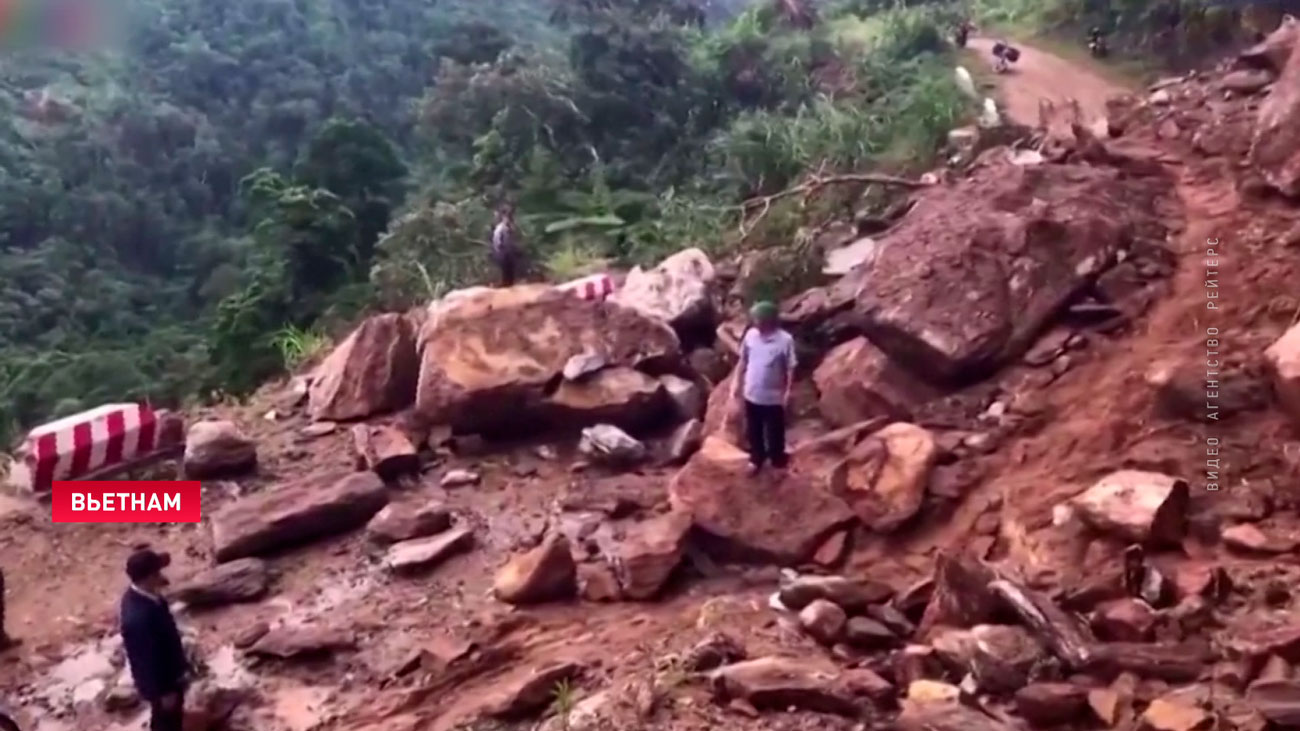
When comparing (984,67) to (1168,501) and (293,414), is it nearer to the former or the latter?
(293,414)

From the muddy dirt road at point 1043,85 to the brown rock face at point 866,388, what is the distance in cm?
828

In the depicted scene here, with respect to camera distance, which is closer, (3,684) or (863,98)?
(3,684)

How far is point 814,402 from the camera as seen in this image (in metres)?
6.88

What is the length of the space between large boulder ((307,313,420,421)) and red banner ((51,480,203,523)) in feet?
3.58

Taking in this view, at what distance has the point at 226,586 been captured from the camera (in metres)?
6.11

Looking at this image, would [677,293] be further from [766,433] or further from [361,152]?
[361,152]

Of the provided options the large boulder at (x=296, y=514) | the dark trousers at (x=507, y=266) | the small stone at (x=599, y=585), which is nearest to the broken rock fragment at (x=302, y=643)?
the large boulder at (x=296, y=514)

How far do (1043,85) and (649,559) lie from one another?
13.3 metres

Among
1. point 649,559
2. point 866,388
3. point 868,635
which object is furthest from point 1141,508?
point 649,559

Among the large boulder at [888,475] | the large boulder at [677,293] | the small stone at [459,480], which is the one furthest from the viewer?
the large boulder at [677,293]

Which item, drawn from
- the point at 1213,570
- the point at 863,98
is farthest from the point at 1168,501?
the point at 863,98

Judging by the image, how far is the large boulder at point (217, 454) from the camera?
7477 millimetres

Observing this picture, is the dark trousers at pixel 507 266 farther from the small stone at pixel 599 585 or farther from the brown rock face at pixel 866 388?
the small stone at pixel 599 585

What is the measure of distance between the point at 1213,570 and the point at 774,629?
5.58 ft
